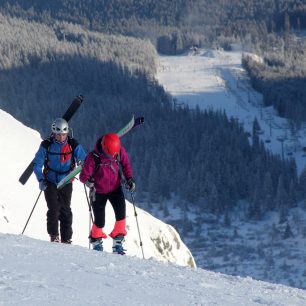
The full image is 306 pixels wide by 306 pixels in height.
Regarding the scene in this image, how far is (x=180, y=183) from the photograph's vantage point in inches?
5640

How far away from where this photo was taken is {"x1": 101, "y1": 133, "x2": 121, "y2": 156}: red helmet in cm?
1245

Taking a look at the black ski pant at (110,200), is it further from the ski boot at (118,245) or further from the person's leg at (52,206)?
the person's leg at (52,206)

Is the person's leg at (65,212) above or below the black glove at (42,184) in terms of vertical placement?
below

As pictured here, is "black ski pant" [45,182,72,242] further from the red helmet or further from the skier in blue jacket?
the red helmet

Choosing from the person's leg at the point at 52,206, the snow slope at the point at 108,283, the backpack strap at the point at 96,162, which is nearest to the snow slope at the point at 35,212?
the person's leg at the point at 52,206

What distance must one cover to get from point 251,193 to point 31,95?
245ft

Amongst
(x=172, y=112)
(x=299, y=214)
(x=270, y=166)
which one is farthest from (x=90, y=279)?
(x=172, y=112)

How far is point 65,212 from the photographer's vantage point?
13.7 metres

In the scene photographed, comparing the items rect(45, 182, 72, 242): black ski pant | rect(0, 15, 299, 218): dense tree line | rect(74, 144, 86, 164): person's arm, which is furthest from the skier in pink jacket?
rect(0, 15, 299, 218): dense tree line

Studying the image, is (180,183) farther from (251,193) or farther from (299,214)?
Answer: (299,214)

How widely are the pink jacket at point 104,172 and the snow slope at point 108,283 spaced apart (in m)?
1.56

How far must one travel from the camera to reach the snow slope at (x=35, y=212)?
797 inches

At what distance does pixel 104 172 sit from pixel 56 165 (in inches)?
41.9

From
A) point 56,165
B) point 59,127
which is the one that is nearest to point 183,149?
point 56,165
